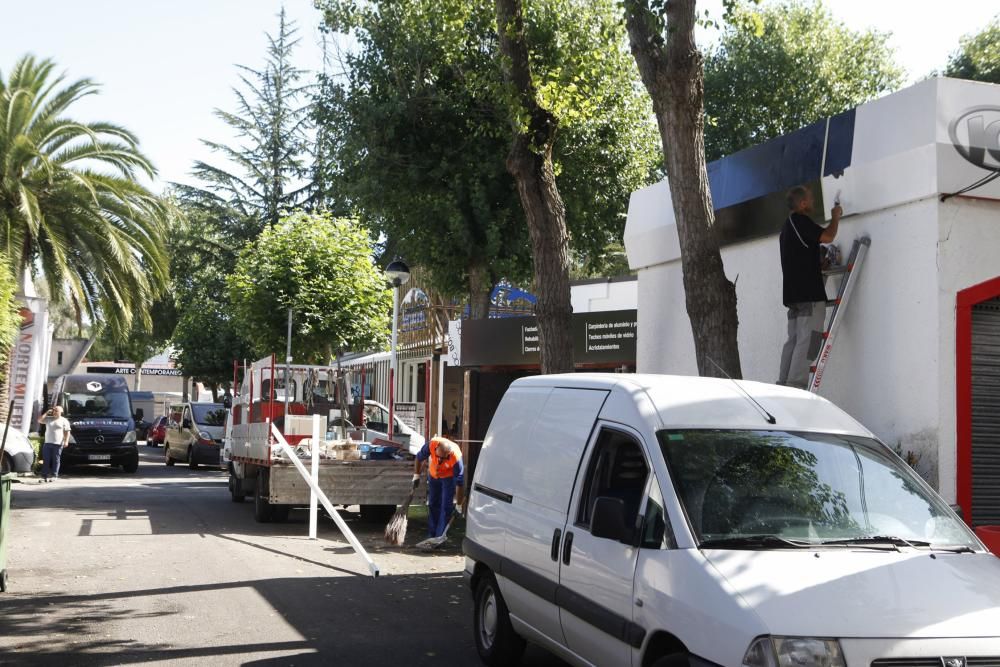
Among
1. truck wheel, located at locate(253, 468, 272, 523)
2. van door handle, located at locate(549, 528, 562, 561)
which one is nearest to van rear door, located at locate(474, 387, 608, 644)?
van door handle, located at locate(549, 528, 562, 561)

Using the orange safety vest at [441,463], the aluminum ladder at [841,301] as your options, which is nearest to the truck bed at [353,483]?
the orange safety vest at [441,463]

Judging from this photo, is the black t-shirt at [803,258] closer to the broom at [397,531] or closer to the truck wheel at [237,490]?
the broom at [397,531]

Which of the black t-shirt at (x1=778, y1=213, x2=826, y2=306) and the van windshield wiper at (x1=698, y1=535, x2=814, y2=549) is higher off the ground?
the black t-shirt at (x1=778, y1=213, x2=826, y2=306)

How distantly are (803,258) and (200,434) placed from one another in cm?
2452

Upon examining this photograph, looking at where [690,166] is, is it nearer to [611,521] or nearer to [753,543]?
[611,521]

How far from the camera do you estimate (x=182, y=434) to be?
32.7m

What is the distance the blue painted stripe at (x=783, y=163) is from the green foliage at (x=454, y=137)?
313 inches

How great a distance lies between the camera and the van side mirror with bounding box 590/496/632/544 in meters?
5.21

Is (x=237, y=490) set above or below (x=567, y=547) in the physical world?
below

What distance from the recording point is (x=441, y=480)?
1373 cm

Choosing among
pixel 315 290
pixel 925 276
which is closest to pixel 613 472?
pixel 925 276

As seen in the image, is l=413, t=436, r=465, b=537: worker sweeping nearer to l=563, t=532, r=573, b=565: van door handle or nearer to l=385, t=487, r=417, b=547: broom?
l=385, t=487, r=417, b=547: broom

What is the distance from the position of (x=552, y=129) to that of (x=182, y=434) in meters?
23.6

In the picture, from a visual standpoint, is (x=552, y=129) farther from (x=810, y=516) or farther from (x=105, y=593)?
(x=810, y=516)
